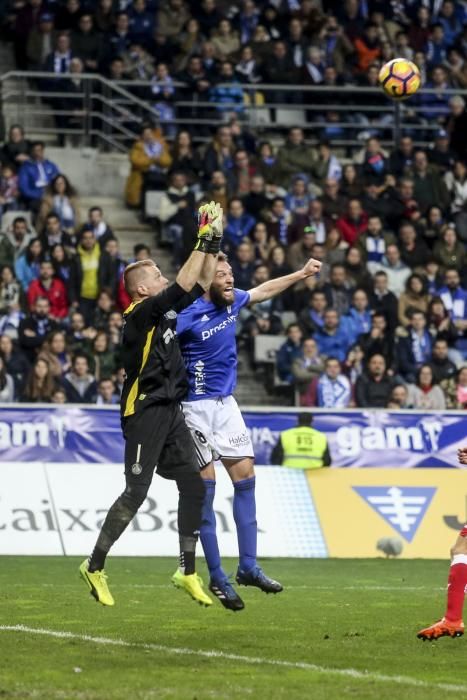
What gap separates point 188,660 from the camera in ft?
31.1

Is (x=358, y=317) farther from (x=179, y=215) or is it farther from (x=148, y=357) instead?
(x=148, y=357)

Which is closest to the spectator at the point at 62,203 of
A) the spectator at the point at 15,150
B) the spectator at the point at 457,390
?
the spectator at the point at 15,150

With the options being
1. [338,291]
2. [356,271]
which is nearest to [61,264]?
[338,291]

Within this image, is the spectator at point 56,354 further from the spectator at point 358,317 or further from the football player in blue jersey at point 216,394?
the football player in blue jersey at point 216,394

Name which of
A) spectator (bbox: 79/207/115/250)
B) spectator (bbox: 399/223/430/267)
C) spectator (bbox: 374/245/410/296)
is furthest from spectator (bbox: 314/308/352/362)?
spectator (bbox: 79/207/115/250)

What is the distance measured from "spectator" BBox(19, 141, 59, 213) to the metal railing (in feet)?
6.36

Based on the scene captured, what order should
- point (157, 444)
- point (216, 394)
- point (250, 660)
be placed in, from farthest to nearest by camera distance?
point (216, 394) → point (157, 444) → point (250, 660)

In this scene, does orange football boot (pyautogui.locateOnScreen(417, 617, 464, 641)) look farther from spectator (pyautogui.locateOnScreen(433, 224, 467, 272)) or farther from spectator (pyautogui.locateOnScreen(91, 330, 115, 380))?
spectator (pyautogui.locateOnScreen(433, 224, 467, 272))

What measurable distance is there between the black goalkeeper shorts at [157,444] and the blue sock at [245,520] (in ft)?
3.01

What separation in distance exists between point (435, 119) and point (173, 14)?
18.2ft

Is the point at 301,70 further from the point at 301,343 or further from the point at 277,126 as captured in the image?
the point at 301,343

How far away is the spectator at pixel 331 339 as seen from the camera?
23.7 m

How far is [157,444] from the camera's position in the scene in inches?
434

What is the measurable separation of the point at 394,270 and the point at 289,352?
3103 millimetres
